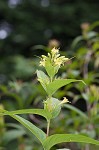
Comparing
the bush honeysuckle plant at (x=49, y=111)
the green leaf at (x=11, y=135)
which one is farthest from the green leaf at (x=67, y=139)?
the green leaf at (x=11, y=135)

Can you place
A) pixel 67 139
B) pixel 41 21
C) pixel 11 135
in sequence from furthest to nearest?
pixel 41 21 → pixel 11 135 → pixel 67 139

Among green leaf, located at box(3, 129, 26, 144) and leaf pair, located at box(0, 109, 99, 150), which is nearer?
leaf pair, located at box(0, 109, 99, 150)

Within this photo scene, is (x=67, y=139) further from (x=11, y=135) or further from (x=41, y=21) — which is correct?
(x=41, y=21)

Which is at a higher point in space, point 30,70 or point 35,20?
point 35,20

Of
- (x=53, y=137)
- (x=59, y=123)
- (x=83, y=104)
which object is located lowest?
(x=53, y=137)

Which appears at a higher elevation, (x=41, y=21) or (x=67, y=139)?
(x=41, y=21)

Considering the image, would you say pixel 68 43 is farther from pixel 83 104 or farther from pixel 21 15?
pixel 83 104

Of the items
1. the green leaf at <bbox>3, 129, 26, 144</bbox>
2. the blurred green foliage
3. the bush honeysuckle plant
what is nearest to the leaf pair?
the bush honeysuckle plant

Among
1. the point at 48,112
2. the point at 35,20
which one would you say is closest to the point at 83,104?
the point at 35,20

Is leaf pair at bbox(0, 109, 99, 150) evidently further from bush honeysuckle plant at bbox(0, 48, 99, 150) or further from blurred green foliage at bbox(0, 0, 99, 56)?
blurred green foliage at bbox(0, 0, 99, 56)

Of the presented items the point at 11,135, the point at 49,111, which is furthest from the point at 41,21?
the point at 49,111

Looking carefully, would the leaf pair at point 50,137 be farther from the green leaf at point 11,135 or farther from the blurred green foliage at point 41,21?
the blurred green foliage at point 41,21
